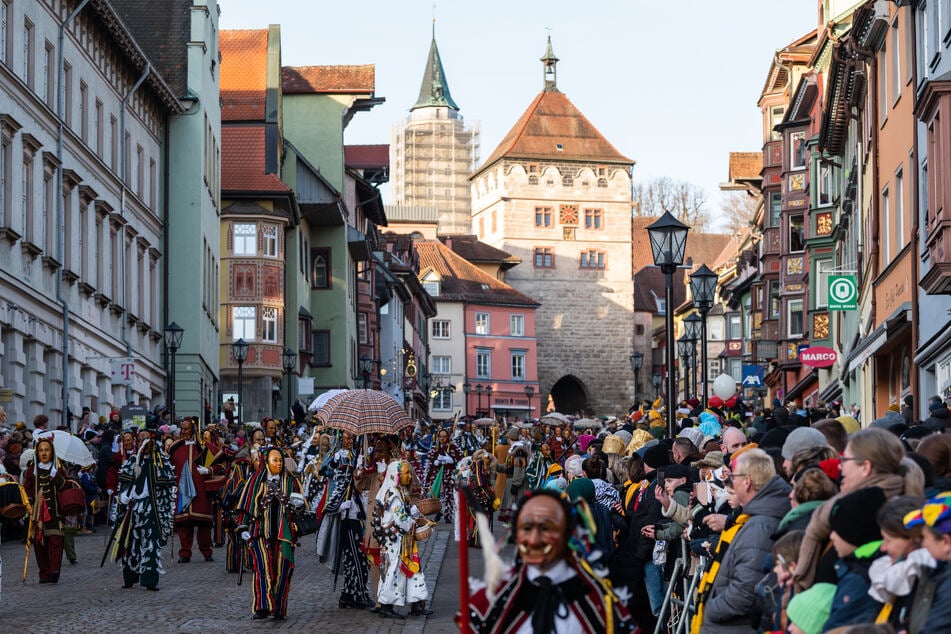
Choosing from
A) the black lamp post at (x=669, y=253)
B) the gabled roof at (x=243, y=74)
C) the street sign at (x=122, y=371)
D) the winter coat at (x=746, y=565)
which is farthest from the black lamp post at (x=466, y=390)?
the winter coat at (x=746, y=565)

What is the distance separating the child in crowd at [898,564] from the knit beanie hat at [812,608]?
19.0 inches

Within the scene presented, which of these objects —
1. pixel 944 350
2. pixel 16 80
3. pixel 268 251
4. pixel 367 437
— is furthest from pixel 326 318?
pixel 367 437

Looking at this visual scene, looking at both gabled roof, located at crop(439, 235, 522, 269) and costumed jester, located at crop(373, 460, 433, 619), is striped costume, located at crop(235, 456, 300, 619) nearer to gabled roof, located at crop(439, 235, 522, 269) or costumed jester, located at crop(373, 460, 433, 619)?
costumed jester, located at crop(373, 460, 433, 619)

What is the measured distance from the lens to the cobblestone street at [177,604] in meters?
14.9

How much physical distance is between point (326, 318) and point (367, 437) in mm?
51177

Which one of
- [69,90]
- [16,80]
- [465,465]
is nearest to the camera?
[465,465]

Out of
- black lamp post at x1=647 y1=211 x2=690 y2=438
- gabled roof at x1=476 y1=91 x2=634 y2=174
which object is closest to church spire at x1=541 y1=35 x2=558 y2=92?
gabled roof at x1=476 y1=91 x2=634 y2=174

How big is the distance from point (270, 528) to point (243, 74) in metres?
44.7

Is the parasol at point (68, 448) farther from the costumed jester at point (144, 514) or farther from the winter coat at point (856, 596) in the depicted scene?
the winter coat at point (856, 596)

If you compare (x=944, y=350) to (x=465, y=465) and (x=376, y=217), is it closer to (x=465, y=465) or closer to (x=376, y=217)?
(x=465, y=465)

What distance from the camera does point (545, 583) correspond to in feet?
22.2

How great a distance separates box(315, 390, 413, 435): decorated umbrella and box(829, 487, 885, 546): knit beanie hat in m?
9.26

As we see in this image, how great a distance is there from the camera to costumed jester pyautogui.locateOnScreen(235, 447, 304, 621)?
50.8 ft

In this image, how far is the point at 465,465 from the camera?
90.0 feet
